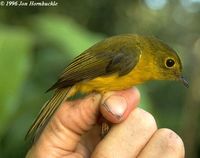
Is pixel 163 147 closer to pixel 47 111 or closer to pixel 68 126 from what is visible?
pixel 68 126

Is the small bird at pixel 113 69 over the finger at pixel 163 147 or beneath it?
over

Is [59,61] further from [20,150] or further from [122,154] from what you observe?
[122,154]

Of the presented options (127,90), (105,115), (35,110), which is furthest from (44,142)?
(35,110)

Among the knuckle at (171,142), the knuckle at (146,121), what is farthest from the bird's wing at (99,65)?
the knuckle at (171,142)

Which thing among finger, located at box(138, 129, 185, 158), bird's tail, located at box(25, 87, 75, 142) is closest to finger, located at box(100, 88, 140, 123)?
finger, located at box(138, 129, 185, 158)

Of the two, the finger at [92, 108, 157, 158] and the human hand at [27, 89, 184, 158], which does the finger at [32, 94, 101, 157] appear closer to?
the human hand at [27, 89, 184, 158]

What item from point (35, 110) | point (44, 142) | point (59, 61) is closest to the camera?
point (44, 142)

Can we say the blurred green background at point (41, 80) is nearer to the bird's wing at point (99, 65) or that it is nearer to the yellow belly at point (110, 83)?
the bird's wing at point (99, 65)

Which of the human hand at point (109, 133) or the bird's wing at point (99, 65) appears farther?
the bird's wing at point (99, 65)

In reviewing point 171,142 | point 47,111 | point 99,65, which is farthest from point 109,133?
point 99,65
